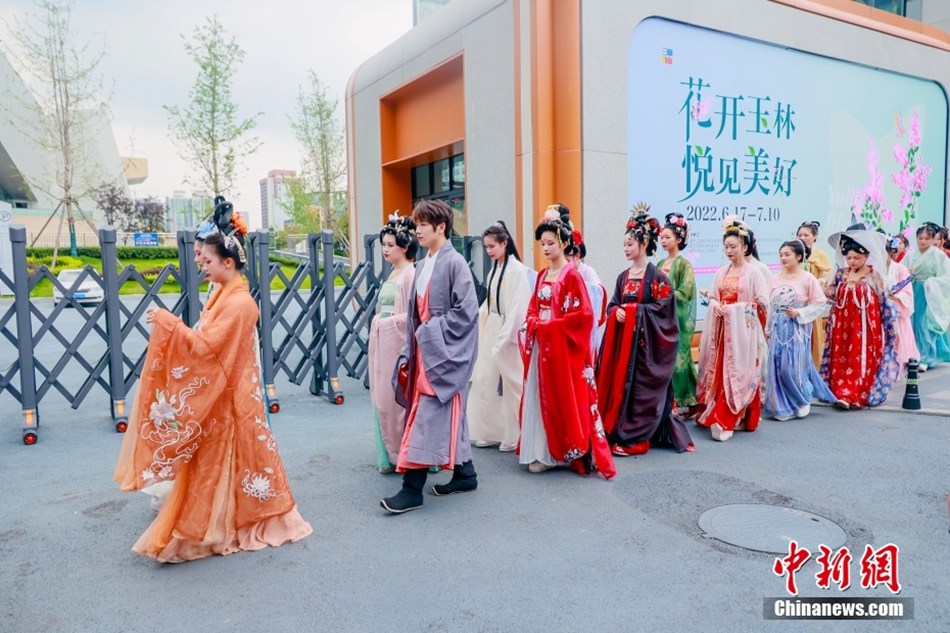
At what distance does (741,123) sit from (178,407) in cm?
738

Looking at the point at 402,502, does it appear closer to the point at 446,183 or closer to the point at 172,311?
the point at 172,311

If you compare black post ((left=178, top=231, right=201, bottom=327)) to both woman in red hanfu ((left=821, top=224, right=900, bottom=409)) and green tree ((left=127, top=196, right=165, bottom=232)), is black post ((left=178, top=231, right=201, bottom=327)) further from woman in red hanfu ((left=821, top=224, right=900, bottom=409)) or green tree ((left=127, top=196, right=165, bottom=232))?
green tree ((left=127, top=196, right=165, bottom=232))

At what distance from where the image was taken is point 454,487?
404cm

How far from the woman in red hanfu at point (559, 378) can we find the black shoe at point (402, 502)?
94 centimetres

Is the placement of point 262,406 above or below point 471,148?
below

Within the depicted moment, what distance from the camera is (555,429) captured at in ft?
14.4

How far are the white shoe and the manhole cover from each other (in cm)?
142

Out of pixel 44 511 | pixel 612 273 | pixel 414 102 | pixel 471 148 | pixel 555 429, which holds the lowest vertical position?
pixel 44 511

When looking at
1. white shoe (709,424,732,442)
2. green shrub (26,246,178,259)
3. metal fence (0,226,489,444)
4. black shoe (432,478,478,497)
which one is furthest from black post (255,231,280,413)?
green shrub (26,246,178,259)

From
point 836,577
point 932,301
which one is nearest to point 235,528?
point 836,577

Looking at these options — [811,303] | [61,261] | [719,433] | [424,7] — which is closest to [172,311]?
[719,433]

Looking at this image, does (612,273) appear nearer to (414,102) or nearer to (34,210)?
(414,102)
